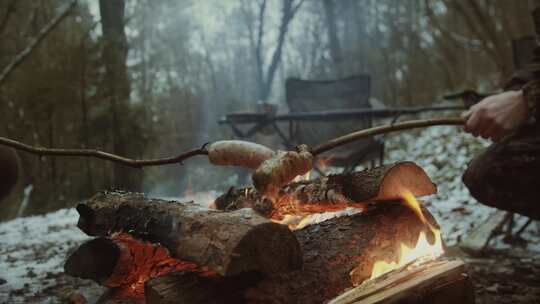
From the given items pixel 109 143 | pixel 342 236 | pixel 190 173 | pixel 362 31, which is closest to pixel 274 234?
pixel 342 236

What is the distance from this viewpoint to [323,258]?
1730 mm

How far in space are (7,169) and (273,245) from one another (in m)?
2.58

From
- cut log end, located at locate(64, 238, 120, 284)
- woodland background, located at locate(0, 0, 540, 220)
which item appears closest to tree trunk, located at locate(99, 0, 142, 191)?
woodland background, located at locate(0, 0, 540, 220)

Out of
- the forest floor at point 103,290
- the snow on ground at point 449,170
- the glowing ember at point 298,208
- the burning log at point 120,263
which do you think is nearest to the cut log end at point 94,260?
the burning log at point 120,263

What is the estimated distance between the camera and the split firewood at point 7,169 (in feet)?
10.3

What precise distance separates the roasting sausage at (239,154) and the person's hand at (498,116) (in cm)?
108

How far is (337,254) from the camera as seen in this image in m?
Result: 1.77

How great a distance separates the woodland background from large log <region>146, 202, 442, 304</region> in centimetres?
338

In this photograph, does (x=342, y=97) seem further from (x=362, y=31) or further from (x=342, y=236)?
(x=362, y=31)

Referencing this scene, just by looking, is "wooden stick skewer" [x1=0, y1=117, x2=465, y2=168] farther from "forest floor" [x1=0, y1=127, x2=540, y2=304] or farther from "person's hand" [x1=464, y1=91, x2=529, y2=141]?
"forest floor" [x1=0, y1=127, x2=540, y2=304]

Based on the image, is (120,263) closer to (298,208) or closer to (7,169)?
(298,208)

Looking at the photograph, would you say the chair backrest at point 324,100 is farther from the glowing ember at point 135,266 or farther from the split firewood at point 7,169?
the glowing ember at point 135,266

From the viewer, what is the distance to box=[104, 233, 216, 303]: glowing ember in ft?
6.21

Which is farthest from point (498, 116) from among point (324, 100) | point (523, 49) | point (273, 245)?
point (324, 100)
